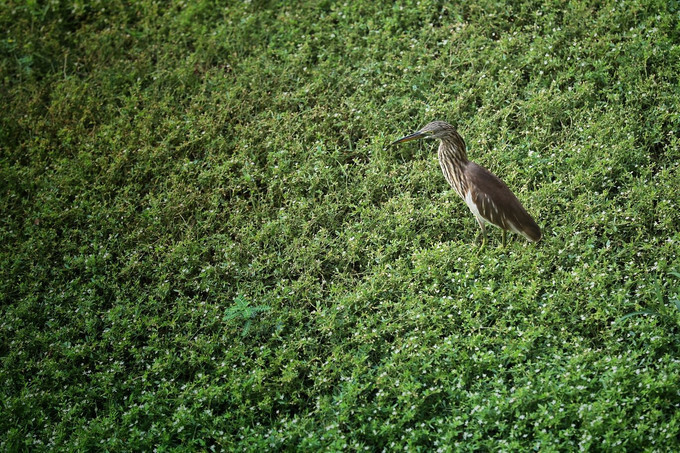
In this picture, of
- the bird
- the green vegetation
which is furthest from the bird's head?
the green vegetation

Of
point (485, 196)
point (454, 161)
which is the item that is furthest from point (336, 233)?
point (485, 196)

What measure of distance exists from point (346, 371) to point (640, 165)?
2938 millimetres

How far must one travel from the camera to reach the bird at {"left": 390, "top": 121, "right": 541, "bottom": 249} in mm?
5270

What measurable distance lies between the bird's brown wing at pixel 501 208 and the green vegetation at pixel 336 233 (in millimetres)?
291

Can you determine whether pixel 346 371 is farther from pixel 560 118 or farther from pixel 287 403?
pixel 560 118

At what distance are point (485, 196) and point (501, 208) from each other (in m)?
0.14

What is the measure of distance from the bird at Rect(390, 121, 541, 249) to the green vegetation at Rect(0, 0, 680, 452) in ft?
0.96

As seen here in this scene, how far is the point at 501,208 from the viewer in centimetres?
526

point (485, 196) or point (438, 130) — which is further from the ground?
point (438, 130)

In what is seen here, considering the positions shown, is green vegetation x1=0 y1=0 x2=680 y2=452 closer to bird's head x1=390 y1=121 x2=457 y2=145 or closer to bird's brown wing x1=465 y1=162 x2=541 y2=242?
bird's brown wing x1=465 y1=162 x2=541 y2=242

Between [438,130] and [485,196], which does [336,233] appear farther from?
[485,196]

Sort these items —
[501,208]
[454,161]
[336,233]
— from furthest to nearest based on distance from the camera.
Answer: [336,233] → [454,161] → [501,208]

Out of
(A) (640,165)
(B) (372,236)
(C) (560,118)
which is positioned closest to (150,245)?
(B) (372,236)

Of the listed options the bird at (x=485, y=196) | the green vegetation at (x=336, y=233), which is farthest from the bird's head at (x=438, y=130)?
the green vegetation at (x=336, y=233)
